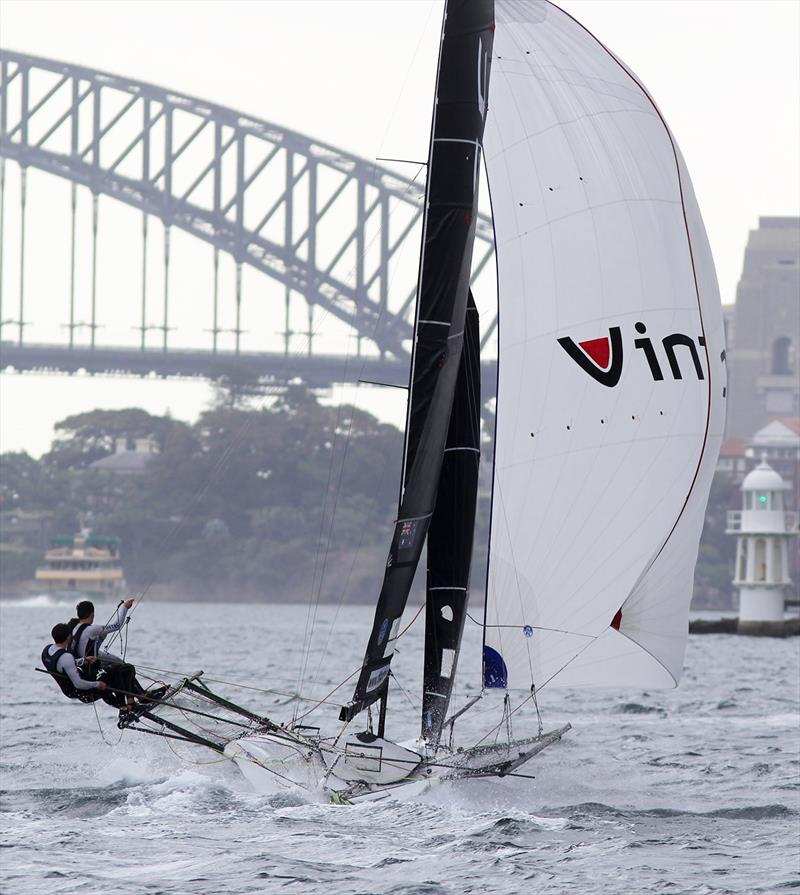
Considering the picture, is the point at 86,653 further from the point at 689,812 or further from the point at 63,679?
the point at 689,812

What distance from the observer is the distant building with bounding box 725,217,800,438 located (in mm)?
96812

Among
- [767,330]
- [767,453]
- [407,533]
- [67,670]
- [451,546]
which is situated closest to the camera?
[67,670]

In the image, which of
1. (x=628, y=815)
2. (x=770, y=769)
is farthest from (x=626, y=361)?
(x=770, y=769)

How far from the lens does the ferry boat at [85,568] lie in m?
60.3

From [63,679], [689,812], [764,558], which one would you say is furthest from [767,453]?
[63,679]

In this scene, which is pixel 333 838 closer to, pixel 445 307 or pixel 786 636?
pixel 445 307

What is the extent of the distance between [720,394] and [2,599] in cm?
5573

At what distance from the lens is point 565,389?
8914 millimetres

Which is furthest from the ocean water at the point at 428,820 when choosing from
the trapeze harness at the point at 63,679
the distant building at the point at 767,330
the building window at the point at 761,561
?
the distant building at the point at 767,330

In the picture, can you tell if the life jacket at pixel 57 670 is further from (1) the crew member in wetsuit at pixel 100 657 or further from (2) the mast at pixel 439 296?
(2) the mast at pixel 439 296

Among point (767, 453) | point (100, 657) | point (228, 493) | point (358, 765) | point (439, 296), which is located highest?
point (767, 453)

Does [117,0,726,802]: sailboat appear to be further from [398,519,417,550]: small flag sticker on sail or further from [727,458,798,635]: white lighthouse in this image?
[727,458,798,635]: white lighthouse

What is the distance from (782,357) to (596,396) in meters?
93.5

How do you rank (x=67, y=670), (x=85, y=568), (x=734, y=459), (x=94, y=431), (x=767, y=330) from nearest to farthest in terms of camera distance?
(x=67, y=670) → (x=85, y=568) → (x=94, y=431) → (x=734, y=459) → (x=767, y=330)
